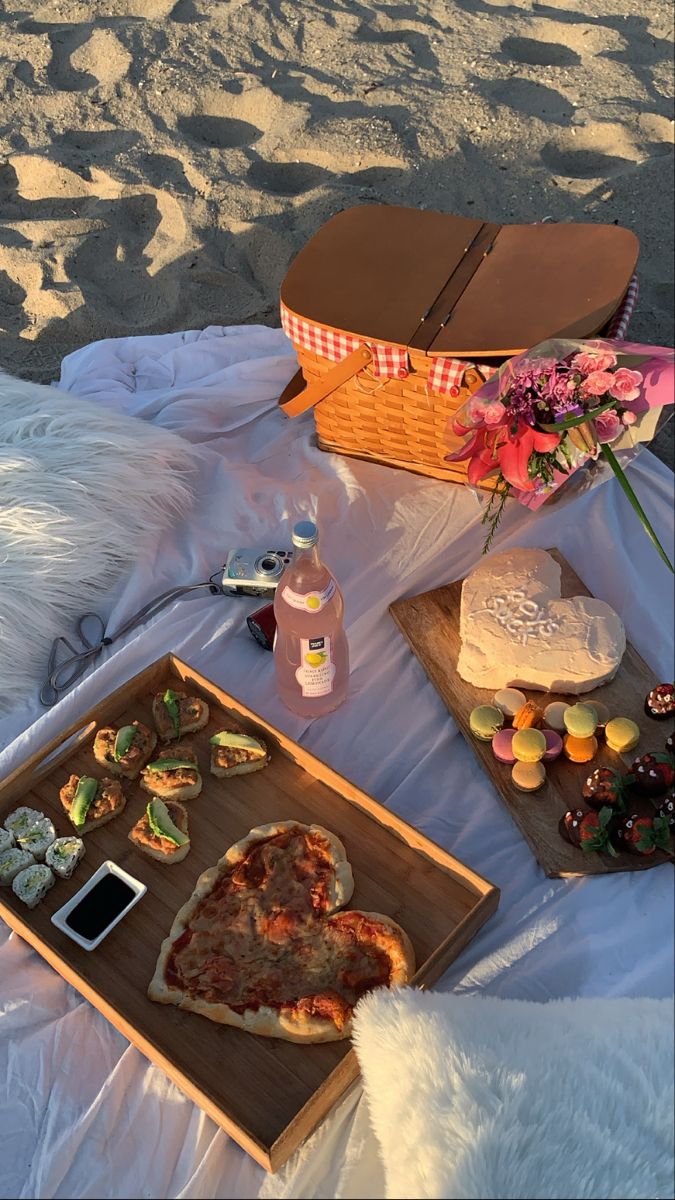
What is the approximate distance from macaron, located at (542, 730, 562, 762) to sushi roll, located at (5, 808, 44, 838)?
86 centimetres

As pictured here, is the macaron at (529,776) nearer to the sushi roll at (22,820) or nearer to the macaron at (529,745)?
the macaron at (529,745)

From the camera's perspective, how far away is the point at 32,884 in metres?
1.47

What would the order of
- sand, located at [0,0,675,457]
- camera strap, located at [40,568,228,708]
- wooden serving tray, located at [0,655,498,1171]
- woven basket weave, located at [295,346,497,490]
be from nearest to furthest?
wooden serving tray, located at [0,655,498,1171] → camera strap, located at [40,568,228,708] → woven basket weave, located at [295,346,497,490] → sand, located at [0,0,675,457]

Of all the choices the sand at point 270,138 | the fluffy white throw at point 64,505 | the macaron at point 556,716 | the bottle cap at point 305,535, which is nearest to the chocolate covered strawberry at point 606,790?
the macaron at point 556,716

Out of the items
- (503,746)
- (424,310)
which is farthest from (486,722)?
(424,310)

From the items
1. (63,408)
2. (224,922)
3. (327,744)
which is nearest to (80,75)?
(63,408)

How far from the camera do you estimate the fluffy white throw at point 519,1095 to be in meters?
0.97

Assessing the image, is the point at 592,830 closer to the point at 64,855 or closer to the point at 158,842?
the point at 158,842

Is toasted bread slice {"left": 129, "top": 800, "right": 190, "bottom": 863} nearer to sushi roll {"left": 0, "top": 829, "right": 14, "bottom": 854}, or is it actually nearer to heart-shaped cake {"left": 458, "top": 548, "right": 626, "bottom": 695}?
sushi roll {"left": 0, "top": 829, "right": 14, "bottom": 854}

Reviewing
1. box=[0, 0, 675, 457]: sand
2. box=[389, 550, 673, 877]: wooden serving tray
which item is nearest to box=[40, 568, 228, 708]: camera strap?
box=[389, 550, 673, 877]: wooden serving tray

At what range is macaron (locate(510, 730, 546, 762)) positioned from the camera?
1598 millimetres

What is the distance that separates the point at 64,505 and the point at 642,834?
1327 mm

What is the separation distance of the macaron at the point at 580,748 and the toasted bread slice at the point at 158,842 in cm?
67

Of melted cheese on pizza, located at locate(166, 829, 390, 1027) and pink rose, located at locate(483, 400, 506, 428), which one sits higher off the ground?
pink rose, located at locate(483, 400, 506, 428)
